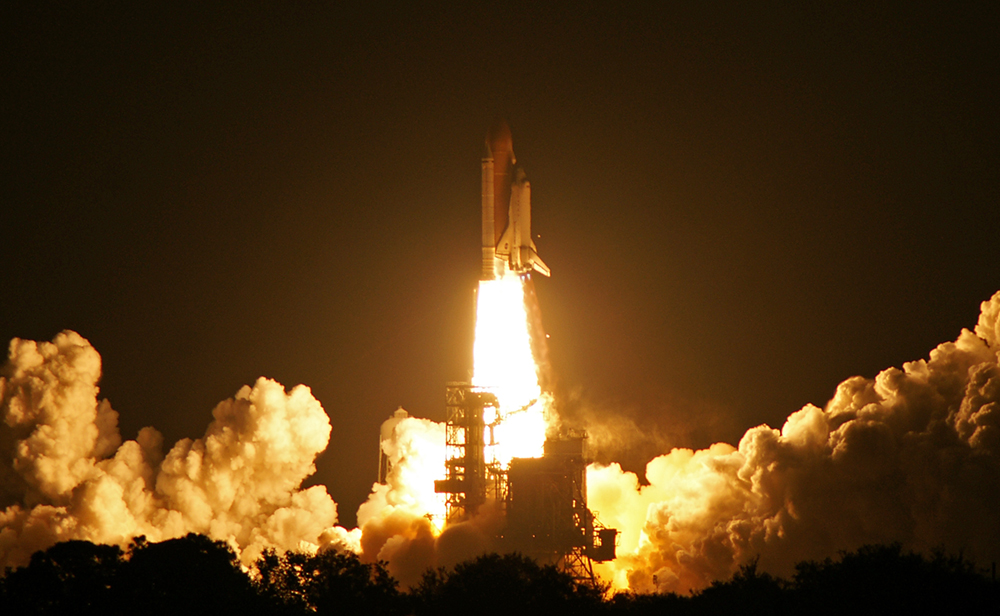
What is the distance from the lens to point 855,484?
131 ft

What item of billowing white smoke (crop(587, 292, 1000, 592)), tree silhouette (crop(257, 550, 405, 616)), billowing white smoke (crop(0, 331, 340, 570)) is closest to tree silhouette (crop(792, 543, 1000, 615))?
billowing white smoke (crop(587, 292, 1000, 592))

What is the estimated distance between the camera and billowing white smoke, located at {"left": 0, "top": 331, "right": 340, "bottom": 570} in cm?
4684

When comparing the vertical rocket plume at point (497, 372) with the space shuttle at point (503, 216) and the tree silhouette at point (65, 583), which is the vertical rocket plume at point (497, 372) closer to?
the space shuttle at point (503, 216)

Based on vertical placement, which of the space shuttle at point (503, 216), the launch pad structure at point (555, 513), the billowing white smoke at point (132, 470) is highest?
the space shuttle at point (503, 216)

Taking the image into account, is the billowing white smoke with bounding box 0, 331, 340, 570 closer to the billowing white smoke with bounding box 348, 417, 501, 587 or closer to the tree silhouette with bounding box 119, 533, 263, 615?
the billowing white smoke with bounding box 348, 417, 501, 587

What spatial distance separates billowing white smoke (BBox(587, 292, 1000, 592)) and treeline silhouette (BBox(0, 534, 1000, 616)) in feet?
20.1

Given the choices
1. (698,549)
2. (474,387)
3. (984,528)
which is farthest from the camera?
(474,387)

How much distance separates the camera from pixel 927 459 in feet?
129

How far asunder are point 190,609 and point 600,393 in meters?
25.9

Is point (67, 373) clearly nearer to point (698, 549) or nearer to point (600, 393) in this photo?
point (600, 393)

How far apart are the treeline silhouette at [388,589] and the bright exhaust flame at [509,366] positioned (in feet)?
40.6

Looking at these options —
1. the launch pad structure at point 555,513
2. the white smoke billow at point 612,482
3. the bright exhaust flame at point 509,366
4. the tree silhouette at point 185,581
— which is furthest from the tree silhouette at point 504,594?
the bright exhaust flame at point 509,366

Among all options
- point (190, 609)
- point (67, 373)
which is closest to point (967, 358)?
point (190, 609)

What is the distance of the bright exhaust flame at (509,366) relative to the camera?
45625 millimetres
